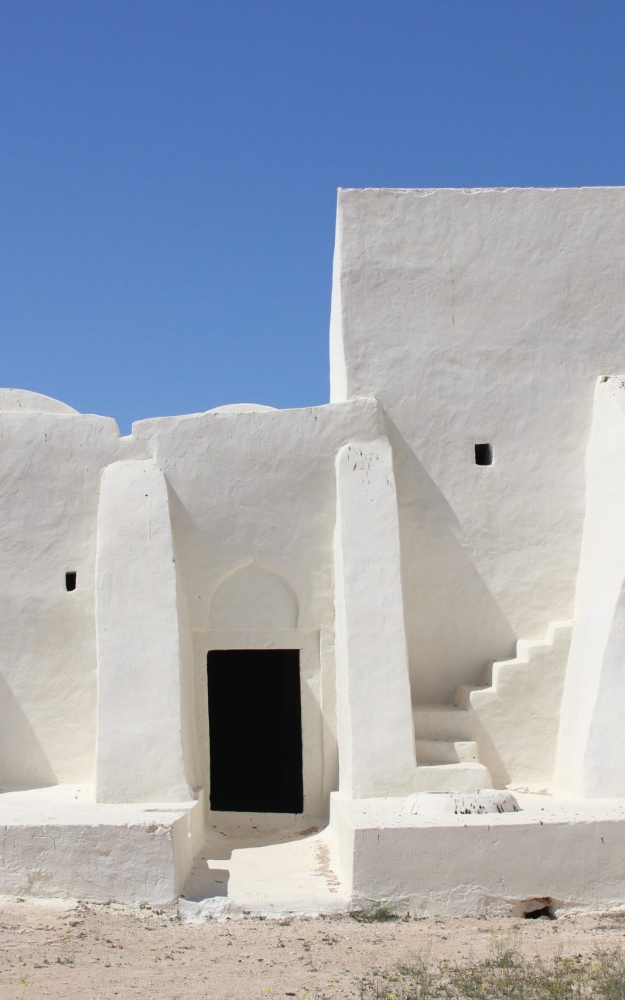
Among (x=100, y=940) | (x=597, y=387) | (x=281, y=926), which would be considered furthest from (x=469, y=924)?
(x=597, y=387)

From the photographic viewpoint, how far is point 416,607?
9219 millimetres

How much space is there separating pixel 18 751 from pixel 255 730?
9.75ft

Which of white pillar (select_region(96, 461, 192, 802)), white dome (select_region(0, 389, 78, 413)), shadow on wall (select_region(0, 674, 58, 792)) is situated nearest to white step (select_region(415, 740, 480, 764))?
white pillar (select_region(96, 461, 192, 802))

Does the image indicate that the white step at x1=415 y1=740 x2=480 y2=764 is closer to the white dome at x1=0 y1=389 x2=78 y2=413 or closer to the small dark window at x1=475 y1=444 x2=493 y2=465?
the small dark window at x1=475 y1=444 x2=493 y2=465

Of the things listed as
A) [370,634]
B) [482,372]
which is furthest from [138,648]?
[482,372]

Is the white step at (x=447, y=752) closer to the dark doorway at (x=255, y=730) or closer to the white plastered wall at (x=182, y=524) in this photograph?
the white plastered wall at (x=182, y=524)

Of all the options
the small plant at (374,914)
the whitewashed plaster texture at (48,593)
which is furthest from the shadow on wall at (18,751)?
the small plant at (374,914)

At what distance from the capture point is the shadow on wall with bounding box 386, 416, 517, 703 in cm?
921

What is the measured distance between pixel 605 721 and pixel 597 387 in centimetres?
339

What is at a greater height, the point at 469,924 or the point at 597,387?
the point at 597,387

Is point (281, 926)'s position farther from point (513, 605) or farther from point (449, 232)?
point (449, 232)

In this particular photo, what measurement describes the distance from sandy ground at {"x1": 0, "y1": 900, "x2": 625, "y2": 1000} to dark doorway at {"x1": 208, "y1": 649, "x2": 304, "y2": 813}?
2772 mm

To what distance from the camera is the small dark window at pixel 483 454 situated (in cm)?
945

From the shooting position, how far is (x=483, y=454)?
31.2 feet
